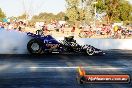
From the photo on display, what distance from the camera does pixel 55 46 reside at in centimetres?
1998

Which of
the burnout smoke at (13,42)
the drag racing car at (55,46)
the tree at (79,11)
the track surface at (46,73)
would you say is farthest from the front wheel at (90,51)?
the tree at (79,11)

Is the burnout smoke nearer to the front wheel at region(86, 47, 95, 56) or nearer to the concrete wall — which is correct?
the front wheel at region(86, 47, 95, 56)

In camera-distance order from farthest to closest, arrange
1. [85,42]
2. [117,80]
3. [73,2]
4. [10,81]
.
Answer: [73,2] → [85,42] → [10,81] → [117,80]

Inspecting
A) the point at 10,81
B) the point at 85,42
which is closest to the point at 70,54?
the point at 85,42

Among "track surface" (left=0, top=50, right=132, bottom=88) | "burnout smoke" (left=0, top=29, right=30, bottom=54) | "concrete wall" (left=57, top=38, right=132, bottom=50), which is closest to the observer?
"track surface" (left=0, top=50, right=132, bottom=88)

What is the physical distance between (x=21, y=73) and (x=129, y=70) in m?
3.87

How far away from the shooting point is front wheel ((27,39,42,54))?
20.0 metres

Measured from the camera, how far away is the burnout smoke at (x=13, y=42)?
20.9 meters

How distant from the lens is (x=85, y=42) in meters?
26.1

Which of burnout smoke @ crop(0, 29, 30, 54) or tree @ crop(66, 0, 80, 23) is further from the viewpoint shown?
tree @ crop(66, 0, 80, 23)

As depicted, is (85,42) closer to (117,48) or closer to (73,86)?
(117,48)

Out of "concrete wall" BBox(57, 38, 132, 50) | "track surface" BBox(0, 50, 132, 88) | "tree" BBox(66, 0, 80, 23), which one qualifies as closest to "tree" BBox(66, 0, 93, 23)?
"tree" BBox(66, 0, 80, 23)

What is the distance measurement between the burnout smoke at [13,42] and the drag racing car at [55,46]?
86 cm

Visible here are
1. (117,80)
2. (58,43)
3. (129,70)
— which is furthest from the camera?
(58,43)
